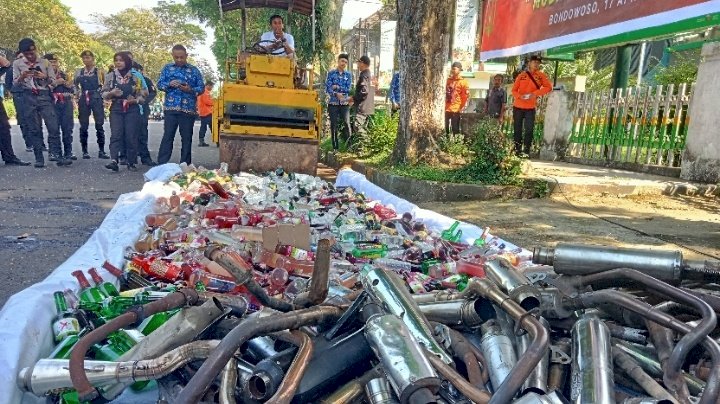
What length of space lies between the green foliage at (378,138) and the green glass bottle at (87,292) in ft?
23.7

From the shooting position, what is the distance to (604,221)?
582cm

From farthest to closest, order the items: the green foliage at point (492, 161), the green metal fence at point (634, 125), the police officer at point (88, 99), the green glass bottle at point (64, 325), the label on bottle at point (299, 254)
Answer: the police officer at point (88, 99) < the green metal fence at point (634, 125) < the green foliage at point (492, 161) < the label on bottle at point (299, 254) < the green glass bottle at point (64, 325)

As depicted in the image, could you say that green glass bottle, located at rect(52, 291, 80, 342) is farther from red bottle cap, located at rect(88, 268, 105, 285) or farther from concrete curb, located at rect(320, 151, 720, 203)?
→ concrete curb, located at rect(320, 151, 720, 203)

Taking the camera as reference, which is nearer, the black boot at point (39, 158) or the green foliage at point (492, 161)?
the green foliage at point (492, 161)

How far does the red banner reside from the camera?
12.6 feet

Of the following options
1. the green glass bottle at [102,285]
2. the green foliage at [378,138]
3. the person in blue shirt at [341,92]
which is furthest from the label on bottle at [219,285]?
the person in blue shirt at [341,92]

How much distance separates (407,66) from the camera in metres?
8.06

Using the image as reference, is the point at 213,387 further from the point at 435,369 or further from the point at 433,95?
the point at 433,95

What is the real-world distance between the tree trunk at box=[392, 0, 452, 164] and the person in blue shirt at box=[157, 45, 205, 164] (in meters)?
3.45

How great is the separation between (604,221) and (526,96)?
14.7 ft

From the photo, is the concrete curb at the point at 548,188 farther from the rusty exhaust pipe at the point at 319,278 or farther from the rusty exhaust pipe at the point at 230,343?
the rusty exhaust pipe at the point at 230,343

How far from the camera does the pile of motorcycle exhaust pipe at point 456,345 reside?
158 centimetres

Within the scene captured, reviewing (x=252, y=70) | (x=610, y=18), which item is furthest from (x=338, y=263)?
(x=252, y=70)

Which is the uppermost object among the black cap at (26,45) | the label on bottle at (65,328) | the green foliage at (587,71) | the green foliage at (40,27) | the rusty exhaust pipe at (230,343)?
the green foliage at (40,27)
